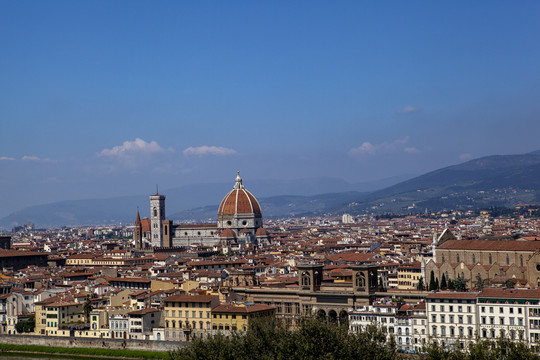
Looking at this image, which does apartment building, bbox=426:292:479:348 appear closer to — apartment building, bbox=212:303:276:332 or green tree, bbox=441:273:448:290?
apartment building, bbox=212:303:276:332

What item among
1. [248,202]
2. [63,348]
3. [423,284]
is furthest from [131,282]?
[248,202]

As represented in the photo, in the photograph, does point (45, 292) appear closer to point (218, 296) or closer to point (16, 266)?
point (218, 296)

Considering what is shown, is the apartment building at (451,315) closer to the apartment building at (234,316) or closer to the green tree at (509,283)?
the green tree at (509,283)

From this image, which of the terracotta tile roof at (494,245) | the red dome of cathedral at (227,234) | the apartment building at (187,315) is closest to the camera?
the apartment building at (187,315)

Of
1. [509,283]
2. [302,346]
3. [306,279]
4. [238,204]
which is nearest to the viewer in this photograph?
[302,346]

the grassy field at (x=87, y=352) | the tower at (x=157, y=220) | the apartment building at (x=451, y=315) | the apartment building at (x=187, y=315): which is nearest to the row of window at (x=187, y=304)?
the apartment building at (x=187, y=315)

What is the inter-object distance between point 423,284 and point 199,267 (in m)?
25.4

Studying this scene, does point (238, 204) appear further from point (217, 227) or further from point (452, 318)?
point (452, 318)

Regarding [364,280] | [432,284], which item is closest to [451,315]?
[364,280]

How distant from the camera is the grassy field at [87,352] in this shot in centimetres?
4534

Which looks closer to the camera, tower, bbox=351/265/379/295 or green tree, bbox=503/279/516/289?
tower, bbox=351/265/379/295

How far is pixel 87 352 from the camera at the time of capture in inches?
1877

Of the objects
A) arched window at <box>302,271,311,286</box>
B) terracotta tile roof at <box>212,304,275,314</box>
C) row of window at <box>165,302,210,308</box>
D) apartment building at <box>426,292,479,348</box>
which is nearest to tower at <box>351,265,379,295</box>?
arched window at <box>302,271,311,286</box>

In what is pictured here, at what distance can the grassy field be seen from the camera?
4534 centimetres
